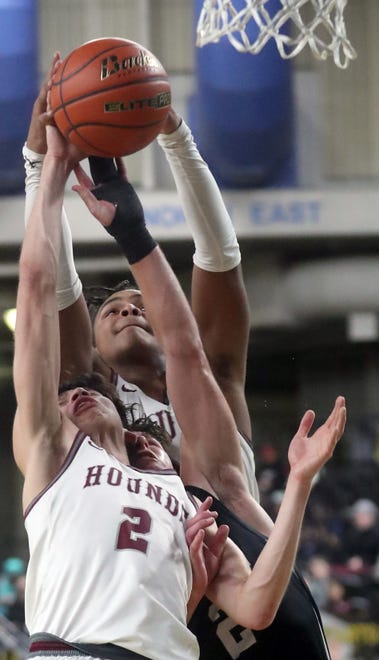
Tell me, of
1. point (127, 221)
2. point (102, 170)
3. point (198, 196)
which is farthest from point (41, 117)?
point (198, 196)

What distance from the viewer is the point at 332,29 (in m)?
3.64

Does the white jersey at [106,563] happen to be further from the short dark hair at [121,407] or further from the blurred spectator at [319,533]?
the blurred spectator at [319,533]

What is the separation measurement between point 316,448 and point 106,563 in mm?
456

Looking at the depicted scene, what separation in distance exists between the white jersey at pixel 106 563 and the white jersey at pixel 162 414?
0.61 m

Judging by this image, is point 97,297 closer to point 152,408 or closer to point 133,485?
point 152,408

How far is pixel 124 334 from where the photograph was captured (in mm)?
3039

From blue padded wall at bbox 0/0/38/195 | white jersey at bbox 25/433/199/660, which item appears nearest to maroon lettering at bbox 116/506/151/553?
white jersey at bbox 25/433/199/660

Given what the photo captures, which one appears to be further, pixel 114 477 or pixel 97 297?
pixel 97 297

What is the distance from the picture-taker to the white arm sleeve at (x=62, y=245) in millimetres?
2764

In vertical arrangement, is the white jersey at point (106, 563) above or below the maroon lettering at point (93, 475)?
below

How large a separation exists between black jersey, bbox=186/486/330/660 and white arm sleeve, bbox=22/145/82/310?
604mm

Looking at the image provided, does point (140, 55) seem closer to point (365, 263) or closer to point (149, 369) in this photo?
point (149, 369)

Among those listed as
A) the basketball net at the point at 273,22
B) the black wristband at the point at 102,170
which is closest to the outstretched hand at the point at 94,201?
the black wristband at the point at 102,170

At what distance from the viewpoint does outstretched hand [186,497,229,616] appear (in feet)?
7.79
